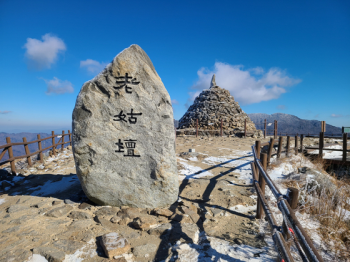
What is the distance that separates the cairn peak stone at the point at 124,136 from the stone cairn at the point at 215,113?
50.6ft

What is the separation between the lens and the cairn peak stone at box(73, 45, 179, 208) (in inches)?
131

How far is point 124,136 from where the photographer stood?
11.2 ft

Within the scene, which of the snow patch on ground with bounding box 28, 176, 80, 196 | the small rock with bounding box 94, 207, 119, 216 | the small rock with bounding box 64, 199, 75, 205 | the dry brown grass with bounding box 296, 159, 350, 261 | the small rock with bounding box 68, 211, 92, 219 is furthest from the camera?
the snow patch on ground with bounding box 28, 176, 80, 196

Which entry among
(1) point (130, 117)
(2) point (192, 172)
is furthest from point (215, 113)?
(1) point (130, 117)

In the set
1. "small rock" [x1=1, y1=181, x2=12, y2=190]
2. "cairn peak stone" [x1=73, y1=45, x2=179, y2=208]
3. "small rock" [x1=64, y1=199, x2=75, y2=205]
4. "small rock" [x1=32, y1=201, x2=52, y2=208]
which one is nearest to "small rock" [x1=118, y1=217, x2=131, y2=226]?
"cairn peak stone" [x1=73, y1=45, x2=179, y2=208]

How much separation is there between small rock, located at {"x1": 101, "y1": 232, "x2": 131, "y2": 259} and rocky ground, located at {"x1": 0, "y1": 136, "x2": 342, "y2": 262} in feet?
0.03

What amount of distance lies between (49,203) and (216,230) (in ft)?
9.91

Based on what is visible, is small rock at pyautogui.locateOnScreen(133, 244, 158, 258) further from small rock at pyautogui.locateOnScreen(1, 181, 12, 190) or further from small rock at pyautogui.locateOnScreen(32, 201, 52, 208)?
small rock at pyautogui.locateOnScreen(1, 181, 12, 190)

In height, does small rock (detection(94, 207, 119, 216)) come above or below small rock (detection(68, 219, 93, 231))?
above

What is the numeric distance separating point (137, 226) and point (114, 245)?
52cm

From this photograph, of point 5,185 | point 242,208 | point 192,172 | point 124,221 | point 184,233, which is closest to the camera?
point 184,233

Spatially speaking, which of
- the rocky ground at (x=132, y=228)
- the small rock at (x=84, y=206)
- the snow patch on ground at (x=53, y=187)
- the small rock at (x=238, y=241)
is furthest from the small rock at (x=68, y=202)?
the small rock at (x=238, y=241)

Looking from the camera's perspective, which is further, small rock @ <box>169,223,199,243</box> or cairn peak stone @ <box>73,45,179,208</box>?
cairn peak stone @ <box>73,45,179,208</box>

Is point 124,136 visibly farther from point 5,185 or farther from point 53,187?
point 5,185
